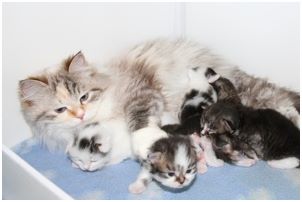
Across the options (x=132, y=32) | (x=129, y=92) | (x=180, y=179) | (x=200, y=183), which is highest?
(x=132, y=32)

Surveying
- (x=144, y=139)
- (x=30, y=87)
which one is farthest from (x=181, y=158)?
(x=30, y=87)

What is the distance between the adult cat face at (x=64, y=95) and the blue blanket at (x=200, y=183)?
240mm

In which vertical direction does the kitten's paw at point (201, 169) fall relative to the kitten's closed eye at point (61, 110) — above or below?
below

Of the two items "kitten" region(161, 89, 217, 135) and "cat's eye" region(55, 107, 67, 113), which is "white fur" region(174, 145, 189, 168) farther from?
"cat's eye" region(55, 107, 67, 113)

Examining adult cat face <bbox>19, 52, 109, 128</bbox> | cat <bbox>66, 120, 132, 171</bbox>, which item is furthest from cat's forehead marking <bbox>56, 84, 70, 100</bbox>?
cat <bbox>66, 120, 132, 171</bbox>

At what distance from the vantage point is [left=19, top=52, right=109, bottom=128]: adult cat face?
1.95 m

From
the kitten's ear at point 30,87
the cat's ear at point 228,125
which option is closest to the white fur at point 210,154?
the cat's ear at point 228,125

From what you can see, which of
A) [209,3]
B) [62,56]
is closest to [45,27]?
[62,56]

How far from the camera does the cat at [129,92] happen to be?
1.96 meters

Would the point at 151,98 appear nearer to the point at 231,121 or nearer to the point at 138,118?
the point at 138,118

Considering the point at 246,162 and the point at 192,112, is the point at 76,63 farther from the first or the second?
the point at 246,162

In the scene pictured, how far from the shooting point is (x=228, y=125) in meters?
1.92

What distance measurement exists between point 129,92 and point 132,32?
1.57ft

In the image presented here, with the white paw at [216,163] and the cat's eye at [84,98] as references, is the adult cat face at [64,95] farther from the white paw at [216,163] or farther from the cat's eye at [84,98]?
the white paw at [216,163]
